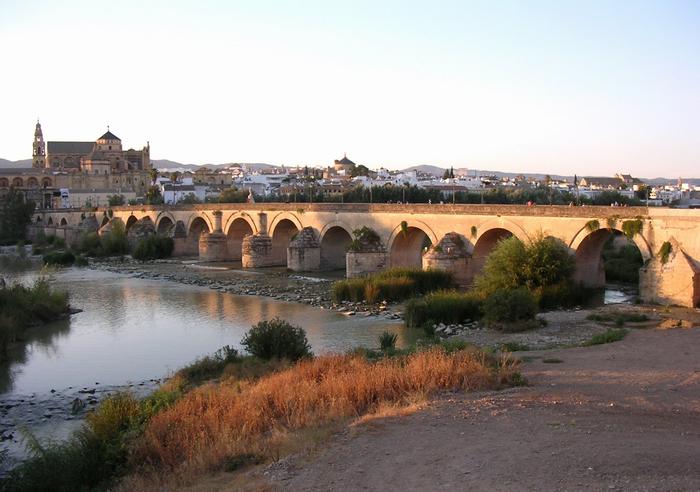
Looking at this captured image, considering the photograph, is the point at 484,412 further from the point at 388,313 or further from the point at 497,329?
the point at 388,313

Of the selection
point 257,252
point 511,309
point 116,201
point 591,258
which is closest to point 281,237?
point 257,252

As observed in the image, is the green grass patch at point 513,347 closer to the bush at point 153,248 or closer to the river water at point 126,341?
the river water at point 126,341

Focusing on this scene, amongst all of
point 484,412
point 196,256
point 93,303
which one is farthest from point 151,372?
point 196,256

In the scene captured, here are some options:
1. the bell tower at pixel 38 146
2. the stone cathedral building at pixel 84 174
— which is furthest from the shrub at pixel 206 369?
the bell tower at pixel 38 146

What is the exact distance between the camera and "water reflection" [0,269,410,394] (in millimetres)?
12086

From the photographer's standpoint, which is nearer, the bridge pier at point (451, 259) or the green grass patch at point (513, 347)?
the green grass patch at point (513, 347)

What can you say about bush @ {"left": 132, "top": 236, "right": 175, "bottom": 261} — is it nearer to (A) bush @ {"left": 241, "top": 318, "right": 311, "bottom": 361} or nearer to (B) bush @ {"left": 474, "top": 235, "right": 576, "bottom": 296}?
(B) bush @ {"left": 474, "top": 235, "right": 576, "bottom": 296}

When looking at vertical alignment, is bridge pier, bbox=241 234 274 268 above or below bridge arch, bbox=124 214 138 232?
below

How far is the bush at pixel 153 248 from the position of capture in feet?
112

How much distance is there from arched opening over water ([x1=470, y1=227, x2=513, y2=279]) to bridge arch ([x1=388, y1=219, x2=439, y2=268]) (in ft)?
7.01

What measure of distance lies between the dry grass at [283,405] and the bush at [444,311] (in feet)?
21.3

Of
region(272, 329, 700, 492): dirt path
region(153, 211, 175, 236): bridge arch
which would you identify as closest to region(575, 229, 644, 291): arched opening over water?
region(272, 329, 700, 492): dirt path

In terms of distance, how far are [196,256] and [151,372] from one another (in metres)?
24.6

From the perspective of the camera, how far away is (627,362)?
9.32 meters
